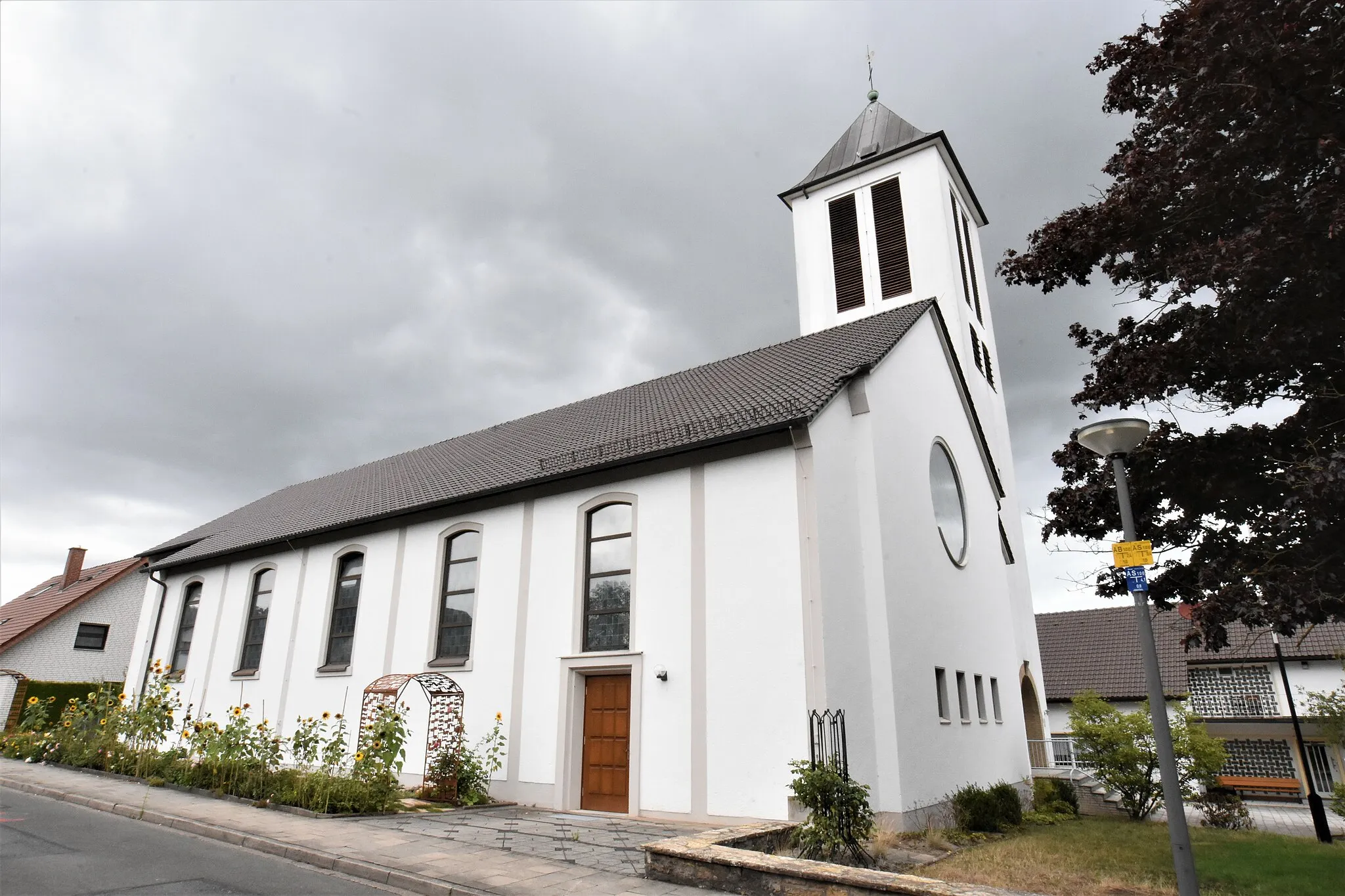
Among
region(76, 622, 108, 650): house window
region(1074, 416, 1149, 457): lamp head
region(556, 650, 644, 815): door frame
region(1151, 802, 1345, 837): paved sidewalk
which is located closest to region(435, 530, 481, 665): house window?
region(556, 650, 644, 815): door frame

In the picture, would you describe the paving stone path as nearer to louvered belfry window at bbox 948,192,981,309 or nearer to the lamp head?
the lamp head

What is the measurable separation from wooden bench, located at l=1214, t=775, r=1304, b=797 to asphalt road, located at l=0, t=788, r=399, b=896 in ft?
105

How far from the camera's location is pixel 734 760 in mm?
10734

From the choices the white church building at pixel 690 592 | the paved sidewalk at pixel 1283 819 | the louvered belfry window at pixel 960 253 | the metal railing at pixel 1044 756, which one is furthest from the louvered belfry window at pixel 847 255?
the paved sidewalk at pixel 1283 819

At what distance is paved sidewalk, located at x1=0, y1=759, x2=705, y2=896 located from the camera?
22.9 feet

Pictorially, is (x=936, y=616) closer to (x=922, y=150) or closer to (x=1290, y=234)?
(x=1290, y=234)

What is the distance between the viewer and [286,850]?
8312mm

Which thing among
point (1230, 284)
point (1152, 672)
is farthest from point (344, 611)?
point (1230, 284)

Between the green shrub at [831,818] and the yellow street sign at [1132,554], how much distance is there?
3.86 meters

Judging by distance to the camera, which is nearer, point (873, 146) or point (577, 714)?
point (577, 714)

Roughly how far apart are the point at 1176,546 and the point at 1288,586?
2.44 metres

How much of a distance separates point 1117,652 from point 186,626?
33.5 m

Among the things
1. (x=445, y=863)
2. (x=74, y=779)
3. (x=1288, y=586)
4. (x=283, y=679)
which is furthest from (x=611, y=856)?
(x=283, y=679)

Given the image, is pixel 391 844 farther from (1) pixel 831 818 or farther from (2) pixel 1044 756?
(2) pixel 1044 756
